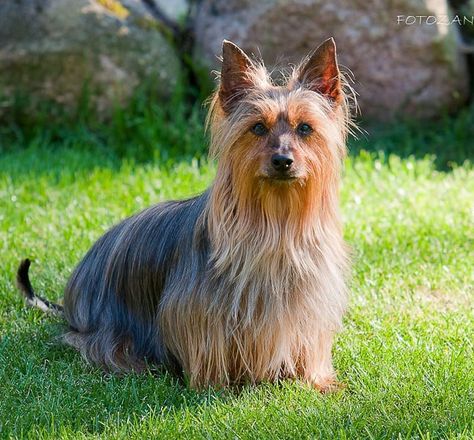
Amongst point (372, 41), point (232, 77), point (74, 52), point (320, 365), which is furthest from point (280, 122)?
point (372, 41)

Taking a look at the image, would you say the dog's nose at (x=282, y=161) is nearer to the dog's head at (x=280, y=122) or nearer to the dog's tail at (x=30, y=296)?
the dog's head at (x=280, y=122)

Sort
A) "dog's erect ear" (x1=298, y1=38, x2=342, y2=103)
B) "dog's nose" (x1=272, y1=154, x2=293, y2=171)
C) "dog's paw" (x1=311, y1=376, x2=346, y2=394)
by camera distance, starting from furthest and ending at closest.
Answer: "dog's paw" (x1=311, y1=376, x2=346, y2=394) < "dog's erect ear" (x1=298, y1=38, x2=342, y2=103) < "dog's nose" (x1=272, y1=154, x2=293, y2=171)

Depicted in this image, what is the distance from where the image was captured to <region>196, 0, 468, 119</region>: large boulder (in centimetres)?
897

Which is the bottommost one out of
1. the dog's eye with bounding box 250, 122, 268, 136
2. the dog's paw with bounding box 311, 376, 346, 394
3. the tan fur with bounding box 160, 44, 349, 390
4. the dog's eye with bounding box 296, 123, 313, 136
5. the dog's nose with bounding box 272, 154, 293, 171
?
the dog's paw with bounding box 311, 376, 346, 394

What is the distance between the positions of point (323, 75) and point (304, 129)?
1.04ft

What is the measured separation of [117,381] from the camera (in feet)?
15.1

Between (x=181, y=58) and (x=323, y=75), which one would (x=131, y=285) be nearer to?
(x=323, y=75)

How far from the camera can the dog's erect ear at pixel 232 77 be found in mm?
4262

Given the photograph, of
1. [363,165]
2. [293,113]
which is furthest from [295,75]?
[363,165]

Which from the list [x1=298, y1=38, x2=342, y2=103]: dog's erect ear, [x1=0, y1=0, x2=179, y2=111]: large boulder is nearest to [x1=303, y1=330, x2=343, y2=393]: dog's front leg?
[x1=298, y1=38, x2=342, y2=103]: dog's erect ear

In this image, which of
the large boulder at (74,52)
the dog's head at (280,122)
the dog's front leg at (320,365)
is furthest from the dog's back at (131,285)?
the large boulder at (74,52)

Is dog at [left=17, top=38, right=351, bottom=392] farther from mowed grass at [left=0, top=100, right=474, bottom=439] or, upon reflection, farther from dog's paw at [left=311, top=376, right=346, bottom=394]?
mowed grass at [left=0, top=100, right=474, bottom=439]

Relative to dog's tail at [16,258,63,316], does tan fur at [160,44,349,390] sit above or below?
above

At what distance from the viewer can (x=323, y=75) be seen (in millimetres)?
4352
